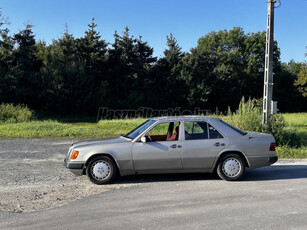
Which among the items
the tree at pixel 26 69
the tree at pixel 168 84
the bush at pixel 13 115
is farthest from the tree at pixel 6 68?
the tree at pixel 168 84

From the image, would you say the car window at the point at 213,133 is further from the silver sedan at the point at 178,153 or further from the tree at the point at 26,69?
the tree at the point at 26,69

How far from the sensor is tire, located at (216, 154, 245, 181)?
22.8ft

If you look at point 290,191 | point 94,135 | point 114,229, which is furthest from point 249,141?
point 94,135

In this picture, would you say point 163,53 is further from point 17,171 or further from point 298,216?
point 298,216

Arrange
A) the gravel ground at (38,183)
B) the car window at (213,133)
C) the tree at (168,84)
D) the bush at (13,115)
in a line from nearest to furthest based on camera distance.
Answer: the gravel ground at (38,183)
the car window at (213,133)
the bush at (13,115)
the tree at (168,84)

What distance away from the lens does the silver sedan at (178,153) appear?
6.79 meters

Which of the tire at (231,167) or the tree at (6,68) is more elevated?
the tree at (6,68)

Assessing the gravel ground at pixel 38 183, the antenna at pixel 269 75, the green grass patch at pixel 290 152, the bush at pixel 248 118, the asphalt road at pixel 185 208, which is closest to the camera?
the asphalt road at pixel 185 208

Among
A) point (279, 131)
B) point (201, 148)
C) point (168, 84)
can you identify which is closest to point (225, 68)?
point (168, 84)

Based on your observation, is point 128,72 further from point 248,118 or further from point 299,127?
point 248,118

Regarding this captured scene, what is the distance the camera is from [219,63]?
53062 millimetres

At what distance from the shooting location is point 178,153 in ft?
22.4

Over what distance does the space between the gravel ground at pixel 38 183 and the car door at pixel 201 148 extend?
1.55m

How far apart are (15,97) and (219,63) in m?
34.0
